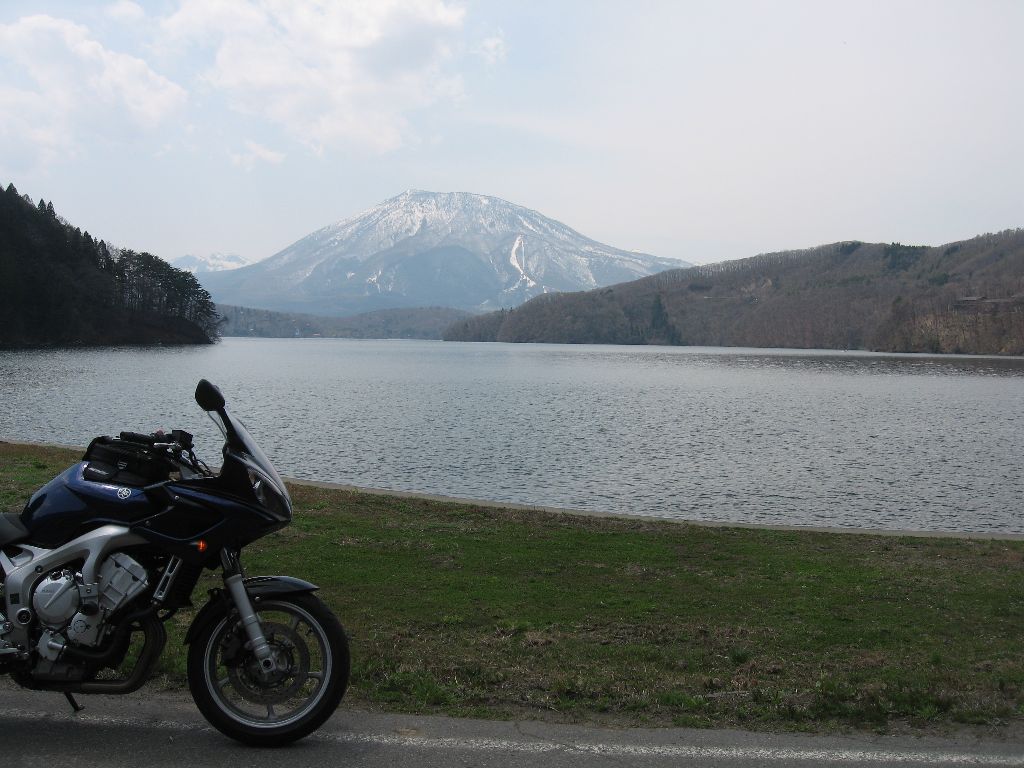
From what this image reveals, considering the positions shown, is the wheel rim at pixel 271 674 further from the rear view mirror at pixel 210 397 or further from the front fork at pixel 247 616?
the rear view mirror at pixel 210 397

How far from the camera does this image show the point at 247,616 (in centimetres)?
461

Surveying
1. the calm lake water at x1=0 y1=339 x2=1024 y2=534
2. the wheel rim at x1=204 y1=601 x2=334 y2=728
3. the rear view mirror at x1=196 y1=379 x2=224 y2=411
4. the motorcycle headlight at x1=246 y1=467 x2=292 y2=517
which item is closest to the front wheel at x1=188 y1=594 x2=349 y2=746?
the wheel rim at x1=204 y1=601 x2=334 y2=728

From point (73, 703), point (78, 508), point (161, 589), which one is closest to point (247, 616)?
point (161, 589)

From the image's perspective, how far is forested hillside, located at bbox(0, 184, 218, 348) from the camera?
117 meters

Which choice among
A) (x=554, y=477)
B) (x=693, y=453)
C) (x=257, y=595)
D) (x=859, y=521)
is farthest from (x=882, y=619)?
(x=693, y=453)

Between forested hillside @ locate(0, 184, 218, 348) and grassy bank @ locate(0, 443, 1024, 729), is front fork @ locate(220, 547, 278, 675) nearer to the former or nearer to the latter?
grassy bank @ locate(0, 443, 1024, 729)

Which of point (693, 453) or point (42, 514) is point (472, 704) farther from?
point (693, 453)

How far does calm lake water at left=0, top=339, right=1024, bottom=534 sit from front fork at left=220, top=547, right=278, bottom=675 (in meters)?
14.9

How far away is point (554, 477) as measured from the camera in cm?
2359

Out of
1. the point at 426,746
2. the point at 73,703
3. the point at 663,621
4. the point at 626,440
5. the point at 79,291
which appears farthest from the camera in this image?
the point at 79,291

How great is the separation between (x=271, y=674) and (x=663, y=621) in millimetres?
3923

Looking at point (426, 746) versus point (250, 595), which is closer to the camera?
point (426, 746)

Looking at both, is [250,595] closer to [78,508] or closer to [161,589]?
[161,589]

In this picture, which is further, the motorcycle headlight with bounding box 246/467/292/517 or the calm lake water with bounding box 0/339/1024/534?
the calm lake water with bounding box 0/339/1024/534
